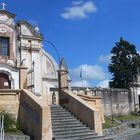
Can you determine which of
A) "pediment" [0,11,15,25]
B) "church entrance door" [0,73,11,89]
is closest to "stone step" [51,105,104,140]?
"church entrance door" [0,73,11,89]

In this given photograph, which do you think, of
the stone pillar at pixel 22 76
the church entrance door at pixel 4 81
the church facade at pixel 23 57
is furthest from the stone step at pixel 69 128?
the church entrance door at pixel 4 81

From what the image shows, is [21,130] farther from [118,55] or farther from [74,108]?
[118,55]

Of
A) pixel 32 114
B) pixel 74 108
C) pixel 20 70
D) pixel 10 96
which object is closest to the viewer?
pixel 32 114

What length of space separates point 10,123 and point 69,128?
3054 mm

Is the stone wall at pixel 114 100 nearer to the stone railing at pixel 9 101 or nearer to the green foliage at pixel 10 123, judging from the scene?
the stone railing at pixel 9 101

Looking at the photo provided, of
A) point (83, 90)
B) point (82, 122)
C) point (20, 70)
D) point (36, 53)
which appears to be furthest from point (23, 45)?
point (82, 122)

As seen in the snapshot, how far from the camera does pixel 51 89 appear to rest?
29.2 m

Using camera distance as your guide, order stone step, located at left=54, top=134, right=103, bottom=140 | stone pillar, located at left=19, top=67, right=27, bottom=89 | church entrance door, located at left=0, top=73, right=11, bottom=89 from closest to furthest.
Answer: stone step, located at left=54, top=134, right=103, bottom=140
stone pillar, located at left=19, top=67, right=27, bottom=89
church entrance door, located at left=0, top=73, right=11, bottom=89

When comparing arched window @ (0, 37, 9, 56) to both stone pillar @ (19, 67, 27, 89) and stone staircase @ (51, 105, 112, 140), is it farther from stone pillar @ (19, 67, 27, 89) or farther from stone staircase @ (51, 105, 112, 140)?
stone staircase @ (51, 105, 112, 140)

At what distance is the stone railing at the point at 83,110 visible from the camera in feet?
62.1

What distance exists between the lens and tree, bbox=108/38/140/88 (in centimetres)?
4866

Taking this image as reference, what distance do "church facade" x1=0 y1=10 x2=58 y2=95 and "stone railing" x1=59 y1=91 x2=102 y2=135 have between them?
6.13 m

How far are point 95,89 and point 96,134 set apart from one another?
60.7ft

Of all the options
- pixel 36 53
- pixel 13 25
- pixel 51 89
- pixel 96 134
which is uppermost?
pixel 13 25
